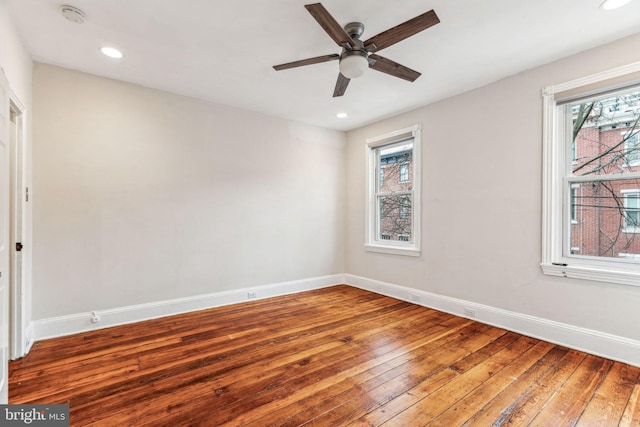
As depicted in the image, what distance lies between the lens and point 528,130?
120 inches

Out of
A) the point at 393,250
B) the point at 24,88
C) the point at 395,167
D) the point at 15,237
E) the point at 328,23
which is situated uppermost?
the point at 328,23

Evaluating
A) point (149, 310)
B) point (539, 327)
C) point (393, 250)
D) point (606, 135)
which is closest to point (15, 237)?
point (149, 310)

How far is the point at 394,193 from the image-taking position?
4.62 metres

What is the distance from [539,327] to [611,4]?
273 cm

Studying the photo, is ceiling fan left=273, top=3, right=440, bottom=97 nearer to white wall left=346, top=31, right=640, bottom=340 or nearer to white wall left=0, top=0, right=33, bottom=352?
white wall left=346, top=31, right=640, bottom=340

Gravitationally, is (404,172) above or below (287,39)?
below

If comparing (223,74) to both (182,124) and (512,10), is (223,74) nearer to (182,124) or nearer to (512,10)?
(182,124)

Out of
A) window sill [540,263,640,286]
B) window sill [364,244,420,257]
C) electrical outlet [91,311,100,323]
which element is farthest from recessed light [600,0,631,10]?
electrical outlet [91,311,100,323]

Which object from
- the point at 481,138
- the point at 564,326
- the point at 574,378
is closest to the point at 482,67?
the point at 481,138

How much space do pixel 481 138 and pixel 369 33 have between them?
189cm

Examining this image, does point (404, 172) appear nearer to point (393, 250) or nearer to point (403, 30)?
point (393, 250)

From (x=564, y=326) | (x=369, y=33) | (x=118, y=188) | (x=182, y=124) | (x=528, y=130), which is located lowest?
(x=564, y=326)

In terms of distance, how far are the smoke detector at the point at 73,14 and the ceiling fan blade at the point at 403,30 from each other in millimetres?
2133

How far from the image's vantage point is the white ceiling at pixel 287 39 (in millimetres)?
2154
